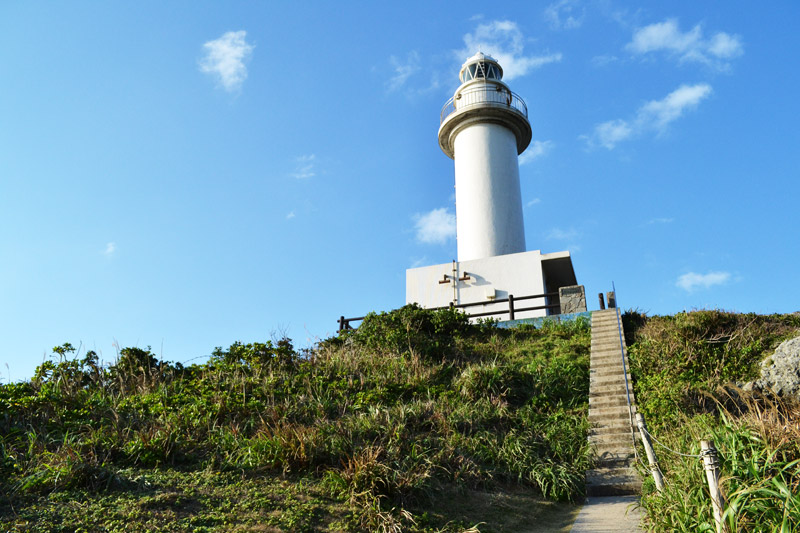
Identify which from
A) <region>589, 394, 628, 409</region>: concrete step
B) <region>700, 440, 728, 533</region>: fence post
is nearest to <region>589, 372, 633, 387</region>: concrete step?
<region>589, 394, 628, 409</region>: concrete step

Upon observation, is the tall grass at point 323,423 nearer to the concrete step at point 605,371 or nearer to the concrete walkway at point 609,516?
the concrete step at point 605,371

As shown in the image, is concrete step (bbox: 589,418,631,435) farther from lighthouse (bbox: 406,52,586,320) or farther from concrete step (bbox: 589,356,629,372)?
lighthouse (bbox: 406,52,586,320)

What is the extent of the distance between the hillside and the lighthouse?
20.9ft

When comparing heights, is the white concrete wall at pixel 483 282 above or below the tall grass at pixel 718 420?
above

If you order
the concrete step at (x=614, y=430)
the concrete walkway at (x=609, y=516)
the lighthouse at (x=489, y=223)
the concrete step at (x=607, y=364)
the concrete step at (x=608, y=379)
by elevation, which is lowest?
the concrete walkway at (x=609, y=516)

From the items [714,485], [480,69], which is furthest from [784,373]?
[480,69]

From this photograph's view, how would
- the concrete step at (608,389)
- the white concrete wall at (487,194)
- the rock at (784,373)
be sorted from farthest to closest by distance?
the white concrete wall at (487,194) → the concrete step at (608,389) → the rock at (784,373)

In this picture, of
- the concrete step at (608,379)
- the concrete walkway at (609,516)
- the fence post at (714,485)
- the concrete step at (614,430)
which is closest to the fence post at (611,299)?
the concrete step at (608,379)

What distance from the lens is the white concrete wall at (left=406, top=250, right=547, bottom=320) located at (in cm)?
1980

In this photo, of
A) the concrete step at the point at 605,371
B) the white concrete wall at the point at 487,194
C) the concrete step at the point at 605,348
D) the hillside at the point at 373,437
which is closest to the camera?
the hillside at the point at 373,437

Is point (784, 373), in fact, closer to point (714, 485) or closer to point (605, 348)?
point (605, 348)

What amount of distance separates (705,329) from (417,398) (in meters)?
7.08

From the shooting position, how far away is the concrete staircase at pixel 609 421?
25.1 feet

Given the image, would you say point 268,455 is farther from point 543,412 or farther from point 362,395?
point 543,412
